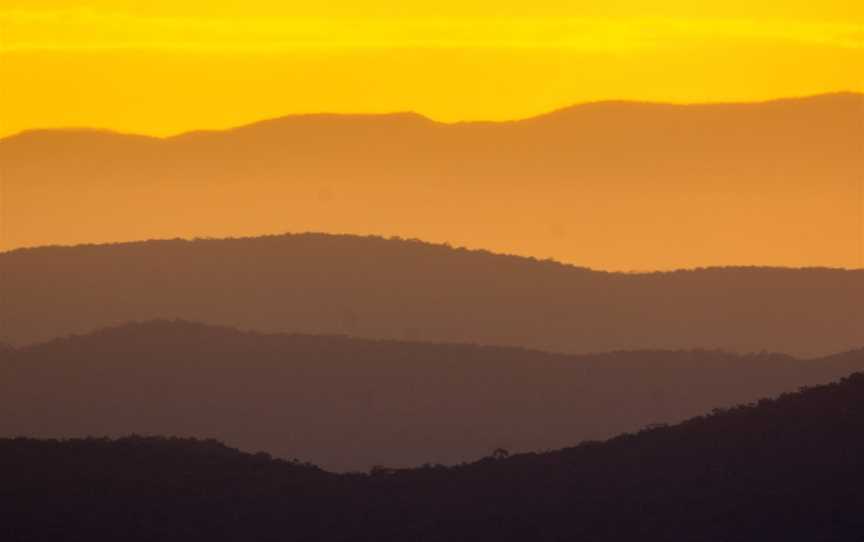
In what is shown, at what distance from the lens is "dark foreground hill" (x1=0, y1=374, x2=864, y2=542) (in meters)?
33.8

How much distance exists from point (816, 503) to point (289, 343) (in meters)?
48.4

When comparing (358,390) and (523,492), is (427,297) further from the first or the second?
(523,492)

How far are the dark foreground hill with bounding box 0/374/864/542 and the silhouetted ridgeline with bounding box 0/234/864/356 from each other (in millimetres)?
52676

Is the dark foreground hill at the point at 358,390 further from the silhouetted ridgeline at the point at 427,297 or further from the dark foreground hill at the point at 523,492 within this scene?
the dark foreground hill at the point at 523,492

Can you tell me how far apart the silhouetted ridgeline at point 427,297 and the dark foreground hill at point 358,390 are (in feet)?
46.1

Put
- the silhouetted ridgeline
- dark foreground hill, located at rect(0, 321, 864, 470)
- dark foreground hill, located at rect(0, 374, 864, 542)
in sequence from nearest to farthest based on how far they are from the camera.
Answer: dark foreground hill, located at rect(0, 374, 864, 542), dark foreground hill, located at rect(0, 321, 864, 470), the silhouetted ridgeline

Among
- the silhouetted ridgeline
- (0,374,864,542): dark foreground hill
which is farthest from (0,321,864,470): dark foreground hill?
(0,374,864,542): dark foreground hill

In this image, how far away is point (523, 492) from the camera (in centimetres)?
3659

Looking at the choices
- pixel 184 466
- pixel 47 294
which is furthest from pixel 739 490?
pixel 47 294

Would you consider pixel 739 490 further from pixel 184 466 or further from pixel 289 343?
pixel 289 343

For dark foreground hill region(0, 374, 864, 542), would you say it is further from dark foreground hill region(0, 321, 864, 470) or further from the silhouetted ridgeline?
the silhouetted ridgeline

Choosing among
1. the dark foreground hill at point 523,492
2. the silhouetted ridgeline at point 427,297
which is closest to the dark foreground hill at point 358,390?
the silhouetted ridgeline at point 427,297

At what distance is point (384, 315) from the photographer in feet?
316

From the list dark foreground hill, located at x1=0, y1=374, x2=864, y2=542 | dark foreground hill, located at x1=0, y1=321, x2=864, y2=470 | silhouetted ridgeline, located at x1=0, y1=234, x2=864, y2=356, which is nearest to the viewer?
dark foreground hill, located at x1=0, y1=374, x2=864, y2=542
